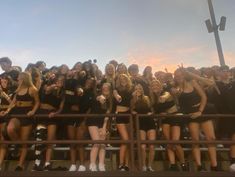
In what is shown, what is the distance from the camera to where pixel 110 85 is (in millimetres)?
7641

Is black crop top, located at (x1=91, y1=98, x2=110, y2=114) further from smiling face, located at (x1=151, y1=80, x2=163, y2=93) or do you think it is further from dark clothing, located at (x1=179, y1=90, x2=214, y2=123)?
dark clothing, located at (x1=179, y1=90, x2=214, y2=123)

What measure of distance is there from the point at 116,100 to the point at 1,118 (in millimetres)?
2180

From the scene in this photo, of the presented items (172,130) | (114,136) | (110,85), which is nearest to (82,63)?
(110,85)

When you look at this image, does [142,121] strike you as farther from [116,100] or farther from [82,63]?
[82,63]

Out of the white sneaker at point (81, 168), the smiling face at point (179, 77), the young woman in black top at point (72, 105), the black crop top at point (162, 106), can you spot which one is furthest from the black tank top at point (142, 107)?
the white sneaker at point (81, 168)

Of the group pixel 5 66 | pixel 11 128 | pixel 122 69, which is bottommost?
pixel 11 128

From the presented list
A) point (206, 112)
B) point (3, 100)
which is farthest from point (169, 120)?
point (3, 100)

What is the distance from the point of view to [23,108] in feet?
24.0

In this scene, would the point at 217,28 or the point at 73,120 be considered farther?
the point at 217,28

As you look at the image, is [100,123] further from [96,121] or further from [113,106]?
[113,106]

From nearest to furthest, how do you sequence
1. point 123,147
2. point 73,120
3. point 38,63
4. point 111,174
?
point 111,174 < point 123,147 < point 73,120 < point 38,63

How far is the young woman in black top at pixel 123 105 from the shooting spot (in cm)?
718

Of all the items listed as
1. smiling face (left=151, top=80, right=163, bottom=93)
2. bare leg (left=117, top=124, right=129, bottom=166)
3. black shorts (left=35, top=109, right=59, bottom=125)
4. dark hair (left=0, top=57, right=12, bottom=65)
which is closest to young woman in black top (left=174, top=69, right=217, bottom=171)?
smiling face (left=151, top=80, right=163, bottom=93)

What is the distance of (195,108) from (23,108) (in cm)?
324
